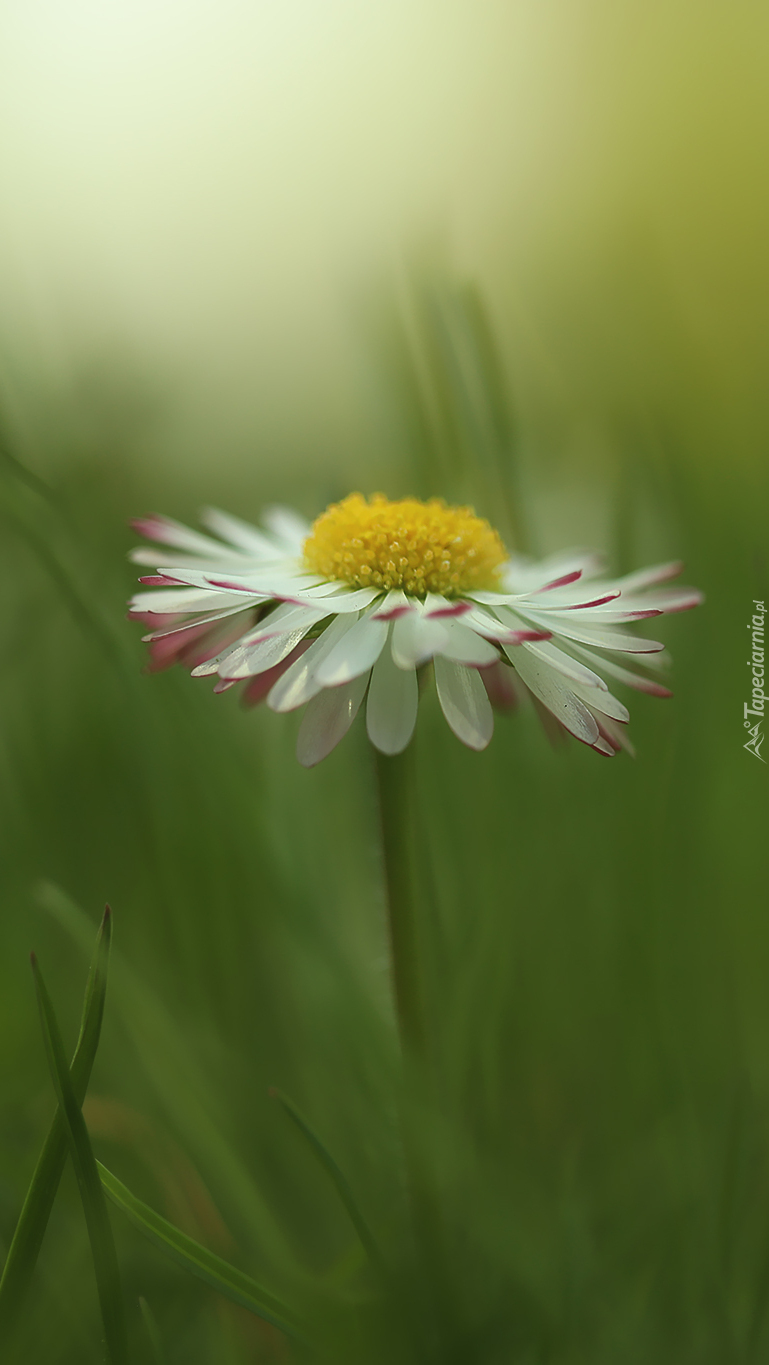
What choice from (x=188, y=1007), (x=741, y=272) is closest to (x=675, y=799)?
(x=188, y=1007)

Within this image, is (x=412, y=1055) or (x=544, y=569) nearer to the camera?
(x=412, y=1055)

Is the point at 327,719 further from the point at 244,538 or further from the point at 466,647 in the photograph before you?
the point at 244,538

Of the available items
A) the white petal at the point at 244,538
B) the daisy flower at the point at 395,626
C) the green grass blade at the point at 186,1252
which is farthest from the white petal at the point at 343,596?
the green grass blade at the point at 186,1252

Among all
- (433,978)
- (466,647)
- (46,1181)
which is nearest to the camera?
(46,1181)

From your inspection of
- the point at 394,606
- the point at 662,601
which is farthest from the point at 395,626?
the point at 662,601

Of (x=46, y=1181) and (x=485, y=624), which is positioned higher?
(x=485, y=624)

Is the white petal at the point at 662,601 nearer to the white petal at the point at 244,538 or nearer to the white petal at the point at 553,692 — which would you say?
the white petal at the point at 553,692

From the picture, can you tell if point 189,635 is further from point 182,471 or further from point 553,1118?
point 182,471

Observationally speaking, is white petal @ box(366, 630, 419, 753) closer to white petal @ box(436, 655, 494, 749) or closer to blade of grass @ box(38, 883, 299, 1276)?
white petal @ box(436, 655, 494, 749)
